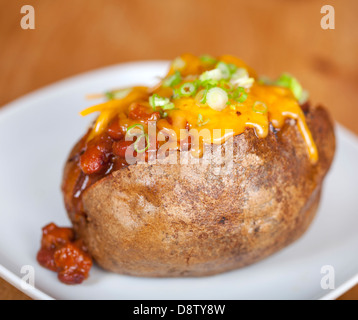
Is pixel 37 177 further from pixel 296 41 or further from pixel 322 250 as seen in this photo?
pixel 296 41

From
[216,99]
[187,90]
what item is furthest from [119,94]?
[216,99]

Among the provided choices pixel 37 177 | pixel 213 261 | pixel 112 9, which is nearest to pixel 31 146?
pixel 37 177

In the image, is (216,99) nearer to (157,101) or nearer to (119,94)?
(157,101)

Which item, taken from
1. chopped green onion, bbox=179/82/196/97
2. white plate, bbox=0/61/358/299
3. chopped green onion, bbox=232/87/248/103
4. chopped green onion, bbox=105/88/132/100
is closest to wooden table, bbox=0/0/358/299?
white plate, bbox=0/61/358/299

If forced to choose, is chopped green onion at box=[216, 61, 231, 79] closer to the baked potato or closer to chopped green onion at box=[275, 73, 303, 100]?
the baked potato

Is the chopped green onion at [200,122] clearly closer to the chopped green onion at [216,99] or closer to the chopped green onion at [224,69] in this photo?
the chopped green onion at [216,99]

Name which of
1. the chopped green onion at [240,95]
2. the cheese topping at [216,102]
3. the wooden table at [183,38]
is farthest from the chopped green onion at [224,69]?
the wooden table at [183,38]
